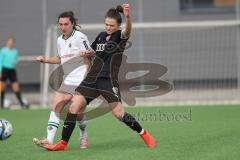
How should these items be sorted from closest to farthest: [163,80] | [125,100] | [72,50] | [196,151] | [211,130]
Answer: [196,151] → [72,50] → [211,130] → [125,100] → [163,80]

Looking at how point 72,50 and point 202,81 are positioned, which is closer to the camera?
point 72,50

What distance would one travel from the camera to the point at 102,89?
8.58 meters

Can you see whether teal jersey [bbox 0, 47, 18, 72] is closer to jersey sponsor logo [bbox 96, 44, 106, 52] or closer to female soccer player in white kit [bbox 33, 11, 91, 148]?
female soccer player in white kit [bbox 33, 11, 91, 148]

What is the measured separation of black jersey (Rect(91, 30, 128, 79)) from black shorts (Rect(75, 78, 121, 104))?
91mm

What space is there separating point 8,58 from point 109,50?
984 cm

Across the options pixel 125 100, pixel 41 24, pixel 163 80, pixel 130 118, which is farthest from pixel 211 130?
pixel 41 24

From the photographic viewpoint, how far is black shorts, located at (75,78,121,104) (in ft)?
28.1

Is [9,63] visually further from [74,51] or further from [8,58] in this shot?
[74,51]

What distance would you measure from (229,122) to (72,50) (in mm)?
4064

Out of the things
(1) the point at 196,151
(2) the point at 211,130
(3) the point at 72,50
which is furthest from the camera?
(2) the point at 211,130

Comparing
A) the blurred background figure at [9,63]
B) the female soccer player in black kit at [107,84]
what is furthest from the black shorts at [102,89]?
the blurred background figure at [9,63]

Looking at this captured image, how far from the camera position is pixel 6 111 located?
16.3 metres

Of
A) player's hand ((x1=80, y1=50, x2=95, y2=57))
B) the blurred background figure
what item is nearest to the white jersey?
player's hand ((x1=80, y1=50, x2=95, y2=57))

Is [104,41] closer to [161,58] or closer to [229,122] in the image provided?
[229,122]
